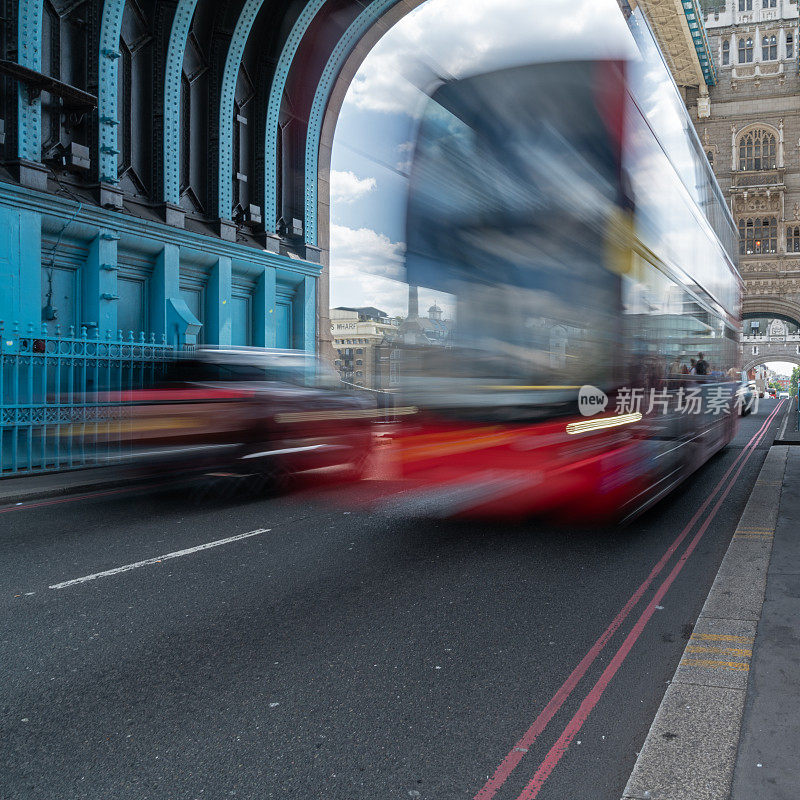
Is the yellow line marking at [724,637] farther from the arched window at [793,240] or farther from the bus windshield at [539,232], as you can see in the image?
the arched window at [793,240]

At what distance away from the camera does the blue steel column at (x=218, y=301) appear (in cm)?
1557

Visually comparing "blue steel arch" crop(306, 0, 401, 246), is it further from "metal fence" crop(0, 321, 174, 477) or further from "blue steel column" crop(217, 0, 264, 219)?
"metal fence" crop(0, 321, 174, 477)

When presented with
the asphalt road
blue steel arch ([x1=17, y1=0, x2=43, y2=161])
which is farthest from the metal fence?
the asphalt road

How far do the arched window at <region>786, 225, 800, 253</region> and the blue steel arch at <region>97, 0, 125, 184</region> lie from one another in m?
50.3

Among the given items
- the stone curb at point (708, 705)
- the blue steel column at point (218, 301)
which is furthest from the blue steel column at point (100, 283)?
the stone curb at point (708, 705)

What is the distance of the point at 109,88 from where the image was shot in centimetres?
1275

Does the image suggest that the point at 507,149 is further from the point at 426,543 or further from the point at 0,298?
the point at 0,298

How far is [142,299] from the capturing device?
47.1 ft

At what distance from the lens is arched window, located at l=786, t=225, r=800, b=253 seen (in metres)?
49.4

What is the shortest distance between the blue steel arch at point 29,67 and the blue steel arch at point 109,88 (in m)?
1.18

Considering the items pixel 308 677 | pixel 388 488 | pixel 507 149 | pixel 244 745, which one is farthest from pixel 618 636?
pixel 388 488

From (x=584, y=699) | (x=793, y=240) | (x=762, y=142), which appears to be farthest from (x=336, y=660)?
(x=762, y=142)

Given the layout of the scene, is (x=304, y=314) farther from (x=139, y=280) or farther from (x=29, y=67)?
(x=29, y=67)

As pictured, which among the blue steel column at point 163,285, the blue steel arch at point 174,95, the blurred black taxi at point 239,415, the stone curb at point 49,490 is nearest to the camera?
the blurred black taxi at point 239,415
